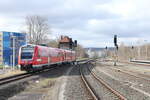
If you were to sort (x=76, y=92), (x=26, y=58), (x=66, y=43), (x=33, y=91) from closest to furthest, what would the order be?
(x=76, y=92), (x=33, y=91), (x=26, y=58), (x=66, y=43)

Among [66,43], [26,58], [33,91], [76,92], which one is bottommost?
[33,91]

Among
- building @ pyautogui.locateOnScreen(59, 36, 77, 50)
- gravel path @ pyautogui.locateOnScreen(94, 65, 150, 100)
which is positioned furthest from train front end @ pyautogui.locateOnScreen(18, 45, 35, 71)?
building @ pyautogui.locateOnScreen(59, 36, 77, 50)

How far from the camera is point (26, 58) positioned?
1163 inches

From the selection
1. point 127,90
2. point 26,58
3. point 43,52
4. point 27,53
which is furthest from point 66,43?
point 127,90

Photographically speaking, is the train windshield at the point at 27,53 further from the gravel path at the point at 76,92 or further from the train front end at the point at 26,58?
the gravel path at the point at 76,92

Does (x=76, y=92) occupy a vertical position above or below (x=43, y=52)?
below

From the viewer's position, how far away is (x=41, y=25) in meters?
95.0

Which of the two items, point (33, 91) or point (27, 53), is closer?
point (33, 91)

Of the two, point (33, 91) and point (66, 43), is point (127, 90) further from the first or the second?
point (66, 43)

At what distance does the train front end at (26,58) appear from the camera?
29.2m

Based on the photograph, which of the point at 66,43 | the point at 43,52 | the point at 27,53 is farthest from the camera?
the point at 66,43

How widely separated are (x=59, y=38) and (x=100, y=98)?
127 meters

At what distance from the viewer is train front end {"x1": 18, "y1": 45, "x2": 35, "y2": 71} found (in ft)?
95.9

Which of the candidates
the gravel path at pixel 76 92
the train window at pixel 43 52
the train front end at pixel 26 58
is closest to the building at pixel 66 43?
the train window at pixel 43 52
